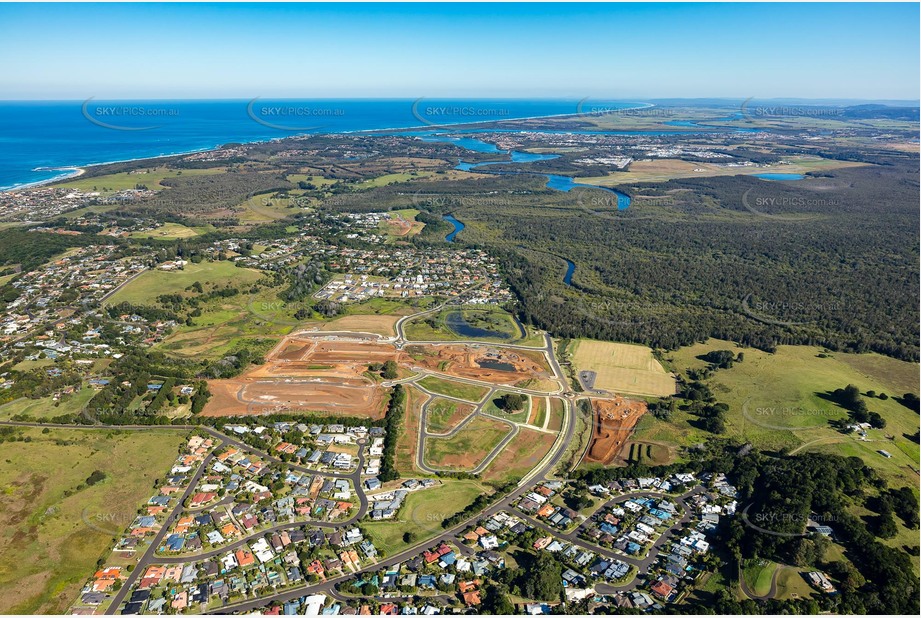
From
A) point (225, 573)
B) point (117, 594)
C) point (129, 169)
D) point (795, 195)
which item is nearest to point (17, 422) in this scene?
point (117, 594)

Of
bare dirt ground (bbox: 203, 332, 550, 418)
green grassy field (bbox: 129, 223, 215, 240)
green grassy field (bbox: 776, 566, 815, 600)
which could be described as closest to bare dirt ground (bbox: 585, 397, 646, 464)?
bare dirt ground (bbox: 203, 332, 550, 418)

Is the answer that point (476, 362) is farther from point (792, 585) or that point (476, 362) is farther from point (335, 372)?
point (792, 585)

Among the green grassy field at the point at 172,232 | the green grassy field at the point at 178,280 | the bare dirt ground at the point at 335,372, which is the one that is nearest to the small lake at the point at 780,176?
the bare dirt ground at the point at 335,372

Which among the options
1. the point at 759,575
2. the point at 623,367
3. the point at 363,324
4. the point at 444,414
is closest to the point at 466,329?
the point at 363,324

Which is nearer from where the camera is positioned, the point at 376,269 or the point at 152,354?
the point at 152,354

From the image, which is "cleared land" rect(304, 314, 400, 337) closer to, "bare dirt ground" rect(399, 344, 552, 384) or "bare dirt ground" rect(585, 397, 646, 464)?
"bare dirt ground" rect(399, 344, 552, 384)

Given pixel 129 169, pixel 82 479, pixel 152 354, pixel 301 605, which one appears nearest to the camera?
pixel 301 605

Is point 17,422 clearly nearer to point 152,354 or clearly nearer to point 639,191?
point 152,354
